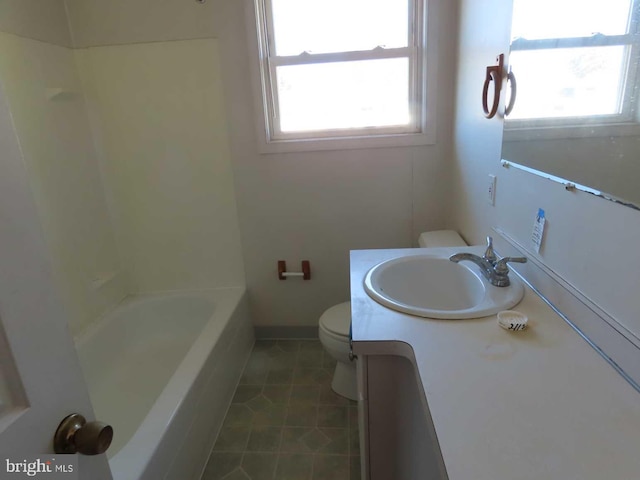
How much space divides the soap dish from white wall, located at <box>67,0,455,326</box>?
4.19 feet

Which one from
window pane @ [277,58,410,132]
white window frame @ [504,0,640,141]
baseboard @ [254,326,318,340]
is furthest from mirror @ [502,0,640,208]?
baseboard @ [254,326,318,340]

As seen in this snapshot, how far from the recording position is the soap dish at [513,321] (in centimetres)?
96

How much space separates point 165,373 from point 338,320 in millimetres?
1007

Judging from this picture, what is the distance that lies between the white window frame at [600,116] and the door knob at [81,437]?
3.59 ft

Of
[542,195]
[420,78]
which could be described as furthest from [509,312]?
[420,78]

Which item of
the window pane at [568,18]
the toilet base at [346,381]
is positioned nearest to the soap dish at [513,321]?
the window pane at [568,18]

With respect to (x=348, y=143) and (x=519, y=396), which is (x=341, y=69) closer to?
(x=348, y=143)

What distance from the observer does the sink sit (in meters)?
1.27

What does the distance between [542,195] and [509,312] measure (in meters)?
0.35

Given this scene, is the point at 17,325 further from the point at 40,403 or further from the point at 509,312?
the point at 509,312

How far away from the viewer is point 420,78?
210 cm

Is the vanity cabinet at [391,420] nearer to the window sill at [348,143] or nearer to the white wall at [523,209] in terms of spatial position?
the white wall at [523,209]

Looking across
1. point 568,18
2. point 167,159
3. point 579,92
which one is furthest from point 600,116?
point 167,159

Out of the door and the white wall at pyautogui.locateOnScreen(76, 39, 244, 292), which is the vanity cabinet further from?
the white wall at pyautogui.locateOnScreen(76, 39, 244, 292)
